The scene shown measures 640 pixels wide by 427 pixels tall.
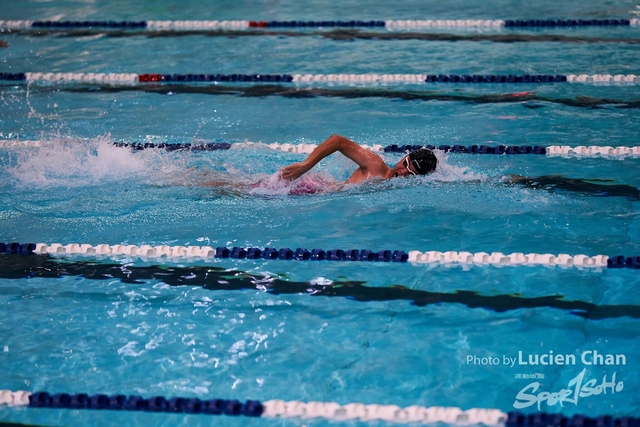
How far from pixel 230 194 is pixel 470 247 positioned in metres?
1.29

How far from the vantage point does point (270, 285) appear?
3.31 meters

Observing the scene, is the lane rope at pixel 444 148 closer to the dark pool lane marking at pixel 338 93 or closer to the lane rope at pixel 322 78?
the dark pool lane marking at pixel 338 93

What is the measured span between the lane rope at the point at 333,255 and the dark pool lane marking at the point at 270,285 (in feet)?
0.28

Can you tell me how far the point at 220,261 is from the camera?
11.5ft

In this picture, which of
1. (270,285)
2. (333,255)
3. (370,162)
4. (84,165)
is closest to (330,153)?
(370,162)

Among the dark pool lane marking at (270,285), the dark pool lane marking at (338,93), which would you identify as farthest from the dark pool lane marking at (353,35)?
the dark pool lane marking at (270,285)

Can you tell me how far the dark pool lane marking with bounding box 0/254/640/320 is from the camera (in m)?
3.08

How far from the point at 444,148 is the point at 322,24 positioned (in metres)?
3.07

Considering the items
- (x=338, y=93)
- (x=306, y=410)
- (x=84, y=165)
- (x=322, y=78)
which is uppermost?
(x=322, y=78)

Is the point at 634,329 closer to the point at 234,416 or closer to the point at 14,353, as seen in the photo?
the point at 234,416

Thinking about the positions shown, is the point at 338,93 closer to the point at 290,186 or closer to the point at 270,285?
the point at 290,186

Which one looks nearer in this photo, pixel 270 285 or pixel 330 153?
pixel 270 285

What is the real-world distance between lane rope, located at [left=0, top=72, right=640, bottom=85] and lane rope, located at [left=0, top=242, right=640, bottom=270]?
2.67 metres

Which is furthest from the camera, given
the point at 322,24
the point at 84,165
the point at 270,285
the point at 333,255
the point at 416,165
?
the point at 322,24
